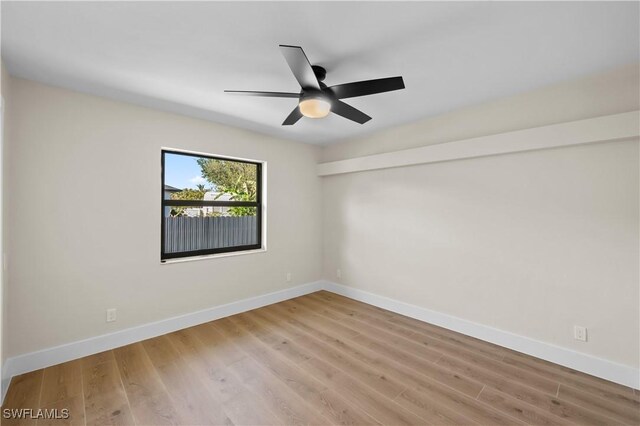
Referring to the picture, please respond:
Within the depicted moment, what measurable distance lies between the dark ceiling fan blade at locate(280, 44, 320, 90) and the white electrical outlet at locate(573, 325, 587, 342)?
2989 millimetres

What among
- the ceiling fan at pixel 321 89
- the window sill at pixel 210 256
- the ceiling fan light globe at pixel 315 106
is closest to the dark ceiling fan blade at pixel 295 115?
the ceiling fan at pixel 321 89

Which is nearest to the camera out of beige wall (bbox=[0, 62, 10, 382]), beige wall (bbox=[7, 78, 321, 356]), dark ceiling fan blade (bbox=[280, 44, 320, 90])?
dark ceiling fan blade (bbox=[280, 44, 320, 90])

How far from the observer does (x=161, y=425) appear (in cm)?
173

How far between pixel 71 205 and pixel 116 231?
420mm

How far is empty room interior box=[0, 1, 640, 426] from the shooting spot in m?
1.76

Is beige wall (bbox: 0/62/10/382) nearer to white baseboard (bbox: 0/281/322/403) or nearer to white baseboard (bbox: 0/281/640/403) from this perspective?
white baseboard (bbox: 0/281/322/403)

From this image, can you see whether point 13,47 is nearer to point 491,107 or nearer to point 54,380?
point 54,380

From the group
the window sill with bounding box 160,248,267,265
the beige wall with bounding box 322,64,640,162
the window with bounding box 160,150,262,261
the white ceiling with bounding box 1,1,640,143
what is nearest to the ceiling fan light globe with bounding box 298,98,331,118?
the white ceiling with bounding box 1,1,640,143

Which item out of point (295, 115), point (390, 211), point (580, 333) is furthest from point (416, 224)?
point (295, 115)

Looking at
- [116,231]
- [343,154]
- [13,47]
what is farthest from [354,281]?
[13,47]

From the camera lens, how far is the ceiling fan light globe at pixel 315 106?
2049 millimetres

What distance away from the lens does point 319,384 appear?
2.15m

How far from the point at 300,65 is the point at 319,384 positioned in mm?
2342

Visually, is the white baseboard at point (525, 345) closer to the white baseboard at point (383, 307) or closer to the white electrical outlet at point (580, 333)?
the white baseboard at point (383, 307)
